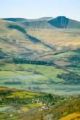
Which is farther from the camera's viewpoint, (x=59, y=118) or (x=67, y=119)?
(x=59, y=118)

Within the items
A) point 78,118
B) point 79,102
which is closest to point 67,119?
point 78,118

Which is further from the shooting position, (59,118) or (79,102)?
(79,102)

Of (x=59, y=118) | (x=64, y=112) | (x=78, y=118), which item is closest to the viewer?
(x=78, y=118)

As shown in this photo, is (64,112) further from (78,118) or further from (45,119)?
(78,118)

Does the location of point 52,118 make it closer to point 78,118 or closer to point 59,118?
point 59,118

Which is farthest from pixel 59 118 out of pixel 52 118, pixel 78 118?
pixel 78 118

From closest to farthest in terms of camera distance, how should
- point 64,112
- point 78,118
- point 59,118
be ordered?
point 78,118 < point 59,118 < point 64,112

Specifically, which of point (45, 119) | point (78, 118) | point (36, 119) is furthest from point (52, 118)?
point (78, 118)

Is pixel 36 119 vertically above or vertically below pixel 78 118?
below
